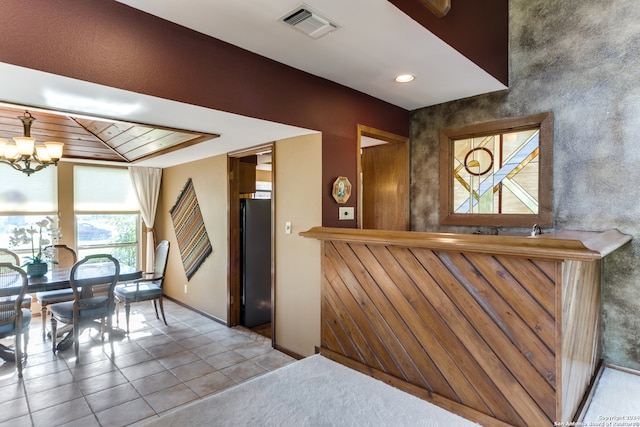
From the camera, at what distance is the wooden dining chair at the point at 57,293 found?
3.91 meters

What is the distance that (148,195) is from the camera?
5633 mm

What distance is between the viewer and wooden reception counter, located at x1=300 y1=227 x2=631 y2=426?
1.73 metres

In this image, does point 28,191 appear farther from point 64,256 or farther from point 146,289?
point 146,289

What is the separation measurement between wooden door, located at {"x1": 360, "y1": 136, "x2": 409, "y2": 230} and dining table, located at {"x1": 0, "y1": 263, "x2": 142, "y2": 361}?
265cm

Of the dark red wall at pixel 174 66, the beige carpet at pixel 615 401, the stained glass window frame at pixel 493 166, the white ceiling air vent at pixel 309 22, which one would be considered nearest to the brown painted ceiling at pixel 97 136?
the dark red wall at pixel 174 66

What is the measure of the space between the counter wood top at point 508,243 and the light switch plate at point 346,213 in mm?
632

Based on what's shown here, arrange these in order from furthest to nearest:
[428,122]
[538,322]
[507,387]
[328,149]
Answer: [428,122], [328,149], [507,387], [538,322]

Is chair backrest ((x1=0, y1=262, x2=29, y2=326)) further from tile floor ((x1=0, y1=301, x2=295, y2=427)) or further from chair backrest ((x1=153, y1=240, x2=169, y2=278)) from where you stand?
chair backrest ((x1=153, y1=240, x2=169, y2=278))

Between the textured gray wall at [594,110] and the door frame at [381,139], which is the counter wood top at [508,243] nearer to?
the textured gray wall at [594,110]

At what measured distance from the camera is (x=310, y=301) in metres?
3.18

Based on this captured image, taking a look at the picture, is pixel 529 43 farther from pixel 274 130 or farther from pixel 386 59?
pixel 274 130

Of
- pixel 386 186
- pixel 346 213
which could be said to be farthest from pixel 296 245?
pixel 386 186

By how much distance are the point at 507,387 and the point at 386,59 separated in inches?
89.1

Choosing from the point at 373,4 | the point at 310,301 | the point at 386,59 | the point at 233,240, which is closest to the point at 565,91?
the point at 386,59
